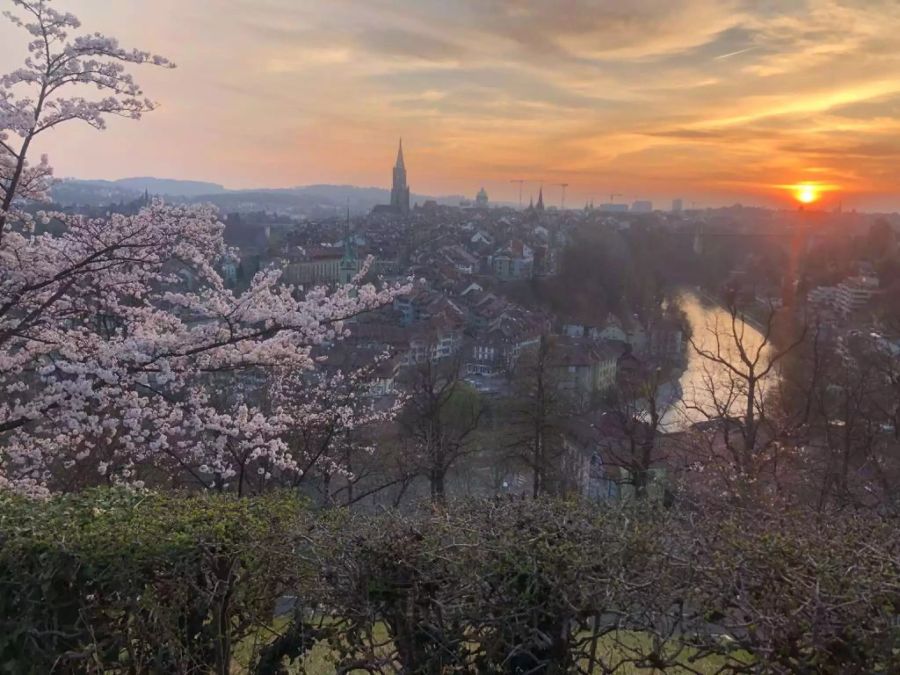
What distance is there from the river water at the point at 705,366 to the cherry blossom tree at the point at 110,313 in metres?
6.49

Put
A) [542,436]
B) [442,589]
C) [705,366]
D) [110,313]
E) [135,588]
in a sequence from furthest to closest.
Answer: [705,366] → [542,436] → [110,313] → [135,588] → [442,589]

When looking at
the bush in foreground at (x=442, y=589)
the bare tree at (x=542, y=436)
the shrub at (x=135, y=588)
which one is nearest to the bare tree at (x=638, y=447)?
the bare tree at (x=542, y=436)

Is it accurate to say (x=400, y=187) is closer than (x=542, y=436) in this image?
No

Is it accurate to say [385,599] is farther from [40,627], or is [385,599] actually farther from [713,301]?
[713,301]

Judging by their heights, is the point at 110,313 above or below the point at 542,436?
above

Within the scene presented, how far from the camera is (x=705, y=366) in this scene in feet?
54.2

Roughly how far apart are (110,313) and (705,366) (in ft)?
46.3

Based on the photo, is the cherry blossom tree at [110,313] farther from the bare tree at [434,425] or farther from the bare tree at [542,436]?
the bare tree at [542,436]

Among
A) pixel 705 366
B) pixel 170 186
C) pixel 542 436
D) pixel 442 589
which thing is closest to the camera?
pixel 442 589

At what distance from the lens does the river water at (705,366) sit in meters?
12.0

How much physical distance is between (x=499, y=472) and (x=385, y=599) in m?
11.5

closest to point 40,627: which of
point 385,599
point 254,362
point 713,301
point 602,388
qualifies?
point 385,599

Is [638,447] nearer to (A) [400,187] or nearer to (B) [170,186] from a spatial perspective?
(B) [170,186]

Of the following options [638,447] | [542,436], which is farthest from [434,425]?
[638,447]
